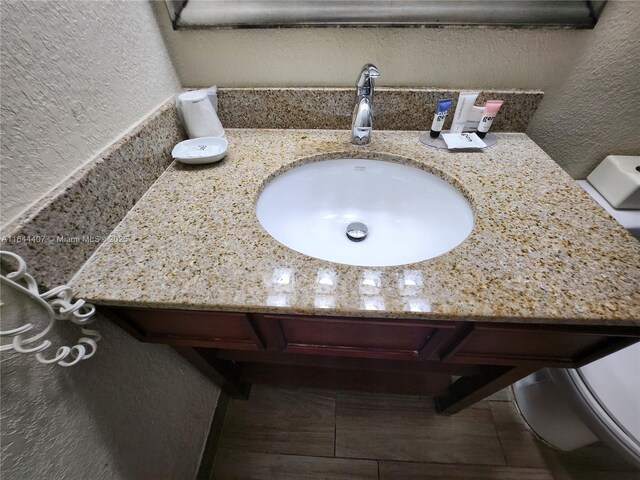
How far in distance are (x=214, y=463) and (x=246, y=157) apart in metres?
1.01

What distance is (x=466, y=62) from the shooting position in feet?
2.12

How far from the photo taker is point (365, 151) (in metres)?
0.66

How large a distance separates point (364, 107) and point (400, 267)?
411 millimetres

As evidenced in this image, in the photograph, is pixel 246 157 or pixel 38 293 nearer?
pixel 38 293

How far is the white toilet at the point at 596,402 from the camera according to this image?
0.60m

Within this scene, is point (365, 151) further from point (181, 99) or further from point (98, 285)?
point (98, 285)

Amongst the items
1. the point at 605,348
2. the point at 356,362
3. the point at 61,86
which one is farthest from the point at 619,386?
the point at 61,86

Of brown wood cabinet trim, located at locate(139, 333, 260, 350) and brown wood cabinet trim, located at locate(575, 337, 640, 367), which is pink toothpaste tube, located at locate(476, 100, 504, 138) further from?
brown wood cabinet trim, located at locate(139, 333, 260, 350)

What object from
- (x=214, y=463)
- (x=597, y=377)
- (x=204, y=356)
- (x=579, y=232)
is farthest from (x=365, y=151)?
(x=214, y=463)

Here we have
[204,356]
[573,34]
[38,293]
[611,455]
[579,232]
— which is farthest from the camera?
[611,455]

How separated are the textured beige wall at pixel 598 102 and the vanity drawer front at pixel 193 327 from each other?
906 millimetres

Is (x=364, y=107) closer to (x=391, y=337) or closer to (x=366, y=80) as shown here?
(x=366, y=80)

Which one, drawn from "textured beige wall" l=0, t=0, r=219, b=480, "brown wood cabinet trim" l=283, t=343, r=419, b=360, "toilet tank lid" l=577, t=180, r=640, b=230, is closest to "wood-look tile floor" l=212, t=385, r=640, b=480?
"textured beige wall" l=0, t=0, r=219, b=480

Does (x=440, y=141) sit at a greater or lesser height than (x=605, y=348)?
greater
